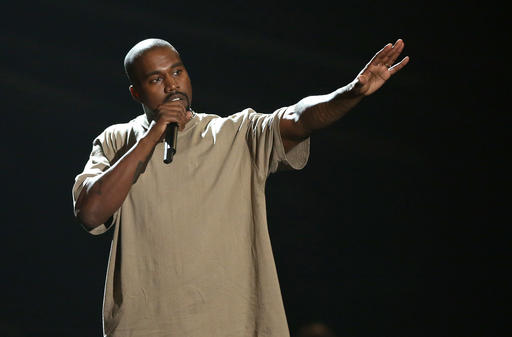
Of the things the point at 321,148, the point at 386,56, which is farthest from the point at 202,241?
the point at 321,148

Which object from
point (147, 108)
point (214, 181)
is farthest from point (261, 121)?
point (147, 108)

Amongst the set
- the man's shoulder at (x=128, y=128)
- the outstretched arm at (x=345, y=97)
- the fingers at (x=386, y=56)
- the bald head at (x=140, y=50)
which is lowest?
the outstretched arm at (x=345, y=97)

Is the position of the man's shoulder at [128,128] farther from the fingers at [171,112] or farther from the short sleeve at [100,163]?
the fingers at [171,112]

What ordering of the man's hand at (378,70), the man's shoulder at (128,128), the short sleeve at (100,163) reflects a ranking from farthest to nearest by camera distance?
the man's shoulder at (128,128) → the short sleeve at (100,163) → the man's hand at (378,70)

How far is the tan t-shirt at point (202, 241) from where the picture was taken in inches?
57.6

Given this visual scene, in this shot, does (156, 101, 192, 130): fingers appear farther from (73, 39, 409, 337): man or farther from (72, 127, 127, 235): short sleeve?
(72, 127, 127, 235): short sleeve

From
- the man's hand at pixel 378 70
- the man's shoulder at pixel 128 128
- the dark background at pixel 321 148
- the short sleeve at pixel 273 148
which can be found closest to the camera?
→ the man's hand at pixel 378 70

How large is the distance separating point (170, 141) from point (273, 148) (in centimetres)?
25

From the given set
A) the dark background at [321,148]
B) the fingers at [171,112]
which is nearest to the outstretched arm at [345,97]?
the fingers at [171,112]

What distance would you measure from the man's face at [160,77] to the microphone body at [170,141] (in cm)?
9

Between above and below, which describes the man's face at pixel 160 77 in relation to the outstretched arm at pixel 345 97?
above

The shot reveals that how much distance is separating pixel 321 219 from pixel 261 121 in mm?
1463

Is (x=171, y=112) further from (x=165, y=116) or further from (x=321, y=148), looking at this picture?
(x=321, y=148)

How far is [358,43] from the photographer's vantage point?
9.50 feet
